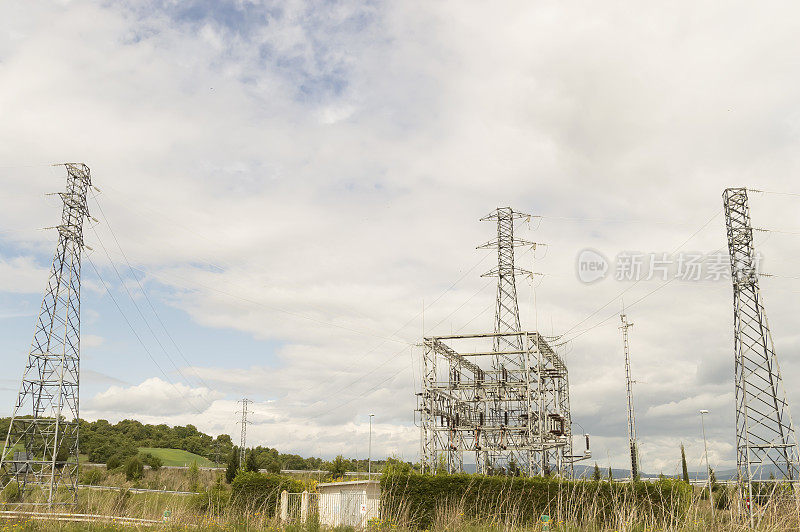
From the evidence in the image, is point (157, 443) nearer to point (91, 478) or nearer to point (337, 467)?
point (91, 478)

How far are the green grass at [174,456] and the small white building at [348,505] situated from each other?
Answer: 52.8m

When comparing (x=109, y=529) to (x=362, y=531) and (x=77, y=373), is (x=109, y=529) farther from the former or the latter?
(x=77, y=373)

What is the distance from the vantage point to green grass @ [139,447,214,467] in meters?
79.4

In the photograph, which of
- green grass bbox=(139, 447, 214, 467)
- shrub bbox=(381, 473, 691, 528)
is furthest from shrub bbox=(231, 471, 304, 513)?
green grass bbox=(139, 447, 214, 467)

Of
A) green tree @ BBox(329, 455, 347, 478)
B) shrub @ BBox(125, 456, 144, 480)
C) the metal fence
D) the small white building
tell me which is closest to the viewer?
the metal fence

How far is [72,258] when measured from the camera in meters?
31.8

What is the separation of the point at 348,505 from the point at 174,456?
7916cm

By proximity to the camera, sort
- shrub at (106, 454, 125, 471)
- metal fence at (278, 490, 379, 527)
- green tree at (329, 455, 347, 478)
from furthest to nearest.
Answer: shrub at (106, 454, 125, 471) < green tree at (329, 455, 347, 478) < metal fence at (278, 490, 379, 527)

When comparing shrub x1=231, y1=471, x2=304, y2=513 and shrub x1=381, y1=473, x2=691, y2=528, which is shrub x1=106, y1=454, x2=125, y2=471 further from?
shrub x1=381, y1=473, x2=691, y2=528

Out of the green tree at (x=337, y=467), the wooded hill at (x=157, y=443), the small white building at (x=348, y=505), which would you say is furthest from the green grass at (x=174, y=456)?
the small white building at (x=348, y=505)

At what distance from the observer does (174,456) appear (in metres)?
84.6

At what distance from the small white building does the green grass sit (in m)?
52.8

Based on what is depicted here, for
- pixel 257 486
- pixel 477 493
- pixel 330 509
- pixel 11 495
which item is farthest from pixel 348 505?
pixel 11 495

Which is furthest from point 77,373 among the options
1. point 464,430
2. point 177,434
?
point 177,434
